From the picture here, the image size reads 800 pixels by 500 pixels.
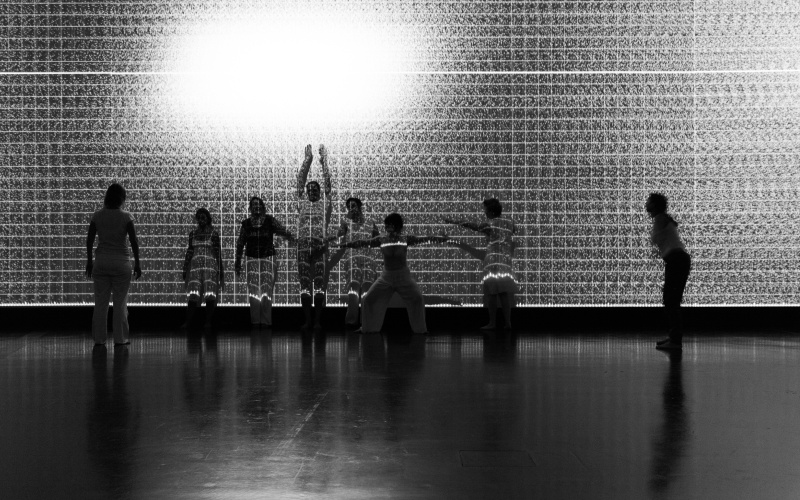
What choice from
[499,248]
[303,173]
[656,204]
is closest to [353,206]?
[303,173]

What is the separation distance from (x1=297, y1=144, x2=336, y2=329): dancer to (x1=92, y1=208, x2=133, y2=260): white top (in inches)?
109

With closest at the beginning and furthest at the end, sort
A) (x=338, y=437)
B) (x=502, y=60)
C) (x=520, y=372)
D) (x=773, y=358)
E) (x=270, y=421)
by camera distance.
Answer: (x=338, y=437)
(x=270, y=421)
(x=520, y=372)
(x=773, y=358)
(x=502, y=60)

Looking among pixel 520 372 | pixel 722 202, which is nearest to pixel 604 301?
pixel 722 202

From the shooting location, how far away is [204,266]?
1066cm

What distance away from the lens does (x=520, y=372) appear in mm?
6273

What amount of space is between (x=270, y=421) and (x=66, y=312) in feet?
25.1

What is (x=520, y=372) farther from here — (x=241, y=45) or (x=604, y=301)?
(x=241, y=45)

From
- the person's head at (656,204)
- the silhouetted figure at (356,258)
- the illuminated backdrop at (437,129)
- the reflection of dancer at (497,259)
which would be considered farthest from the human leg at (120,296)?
the person's head at (656,204)

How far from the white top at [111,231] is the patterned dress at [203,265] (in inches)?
102

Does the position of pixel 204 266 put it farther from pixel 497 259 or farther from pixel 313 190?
pixel 497 259

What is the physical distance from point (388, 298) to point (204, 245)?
2.36 metres

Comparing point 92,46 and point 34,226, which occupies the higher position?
point 92,46

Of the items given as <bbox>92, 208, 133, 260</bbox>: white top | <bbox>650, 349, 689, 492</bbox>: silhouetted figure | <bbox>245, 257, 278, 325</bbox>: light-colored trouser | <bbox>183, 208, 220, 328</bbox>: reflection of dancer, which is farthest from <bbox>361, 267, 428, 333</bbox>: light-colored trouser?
<bbox>650, 349, 689, 492</bbox>: silhouetted figure

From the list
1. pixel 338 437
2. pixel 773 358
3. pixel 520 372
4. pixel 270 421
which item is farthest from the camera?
pixel 773 358
